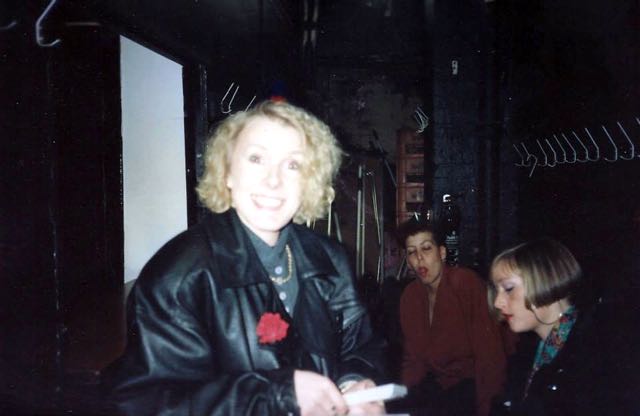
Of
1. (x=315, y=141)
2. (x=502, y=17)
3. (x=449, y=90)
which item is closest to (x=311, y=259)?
(x=315, y=141)

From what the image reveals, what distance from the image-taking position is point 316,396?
110 cm

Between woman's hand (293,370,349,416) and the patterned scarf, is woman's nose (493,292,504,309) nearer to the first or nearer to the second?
the patterned scarf

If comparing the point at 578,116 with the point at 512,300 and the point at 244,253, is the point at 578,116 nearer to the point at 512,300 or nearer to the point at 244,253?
the point at 512,300

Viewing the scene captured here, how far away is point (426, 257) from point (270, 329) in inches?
82.7

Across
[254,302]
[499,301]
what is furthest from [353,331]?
[499,301]

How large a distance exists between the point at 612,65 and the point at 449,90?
1.80 metres

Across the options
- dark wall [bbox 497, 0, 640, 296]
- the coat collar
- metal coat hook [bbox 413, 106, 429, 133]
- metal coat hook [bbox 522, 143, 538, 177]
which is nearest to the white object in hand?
the coat collar

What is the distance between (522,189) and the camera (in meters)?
4.29

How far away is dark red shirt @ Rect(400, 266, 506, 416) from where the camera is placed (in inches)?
104

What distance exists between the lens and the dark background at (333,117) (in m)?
1.63

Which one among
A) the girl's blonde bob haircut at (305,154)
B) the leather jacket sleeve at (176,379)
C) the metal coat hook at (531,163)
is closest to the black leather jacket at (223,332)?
the leather jacket sleeve at (176,379)

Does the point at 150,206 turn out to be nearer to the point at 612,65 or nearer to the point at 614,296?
the point at 614,296

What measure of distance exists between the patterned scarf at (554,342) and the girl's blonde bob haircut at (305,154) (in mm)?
1249

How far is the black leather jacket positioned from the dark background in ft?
2.37
